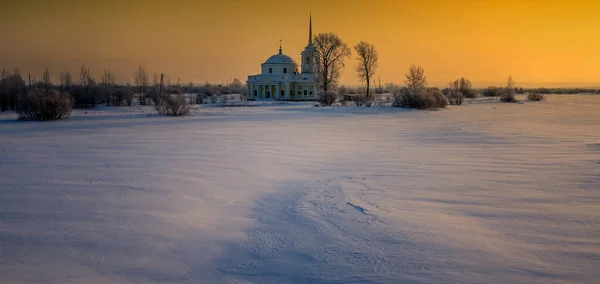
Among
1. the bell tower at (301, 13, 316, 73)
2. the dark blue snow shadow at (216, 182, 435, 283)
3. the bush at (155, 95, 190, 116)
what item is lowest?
the dark blue snow shadow at (216, 182, 435, 283)

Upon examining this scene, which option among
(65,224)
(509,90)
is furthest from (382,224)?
(509,90)

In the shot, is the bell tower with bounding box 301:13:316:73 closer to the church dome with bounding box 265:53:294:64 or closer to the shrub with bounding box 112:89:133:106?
the church dome with bounding box 265:53:294:64

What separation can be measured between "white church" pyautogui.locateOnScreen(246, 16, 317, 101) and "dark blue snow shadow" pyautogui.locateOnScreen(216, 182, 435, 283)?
48.8 metres

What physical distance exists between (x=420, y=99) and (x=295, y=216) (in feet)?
96.0

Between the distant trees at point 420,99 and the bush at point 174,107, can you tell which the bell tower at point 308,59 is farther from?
the bush at point 174,107

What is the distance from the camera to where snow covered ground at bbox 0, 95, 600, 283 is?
163 inches

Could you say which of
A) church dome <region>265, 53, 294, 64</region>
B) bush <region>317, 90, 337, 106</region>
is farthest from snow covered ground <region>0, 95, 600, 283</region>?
church dome <region>265, 53, 294, 64</region>

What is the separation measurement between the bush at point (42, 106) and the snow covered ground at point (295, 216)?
36.9 feet

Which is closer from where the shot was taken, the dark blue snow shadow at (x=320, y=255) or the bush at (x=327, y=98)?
the dark blue snow shadow at (x=320, y=255)

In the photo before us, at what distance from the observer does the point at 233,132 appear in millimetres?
16219

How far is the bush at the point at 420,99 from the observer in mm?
33031

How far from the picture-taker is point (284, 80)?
181 feet

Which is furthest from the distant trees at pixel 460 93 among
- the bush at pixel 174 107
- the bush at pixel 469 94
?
the bush at pixel 174 107

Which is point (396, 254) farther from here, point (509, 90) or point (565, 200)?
point (509, 90)
